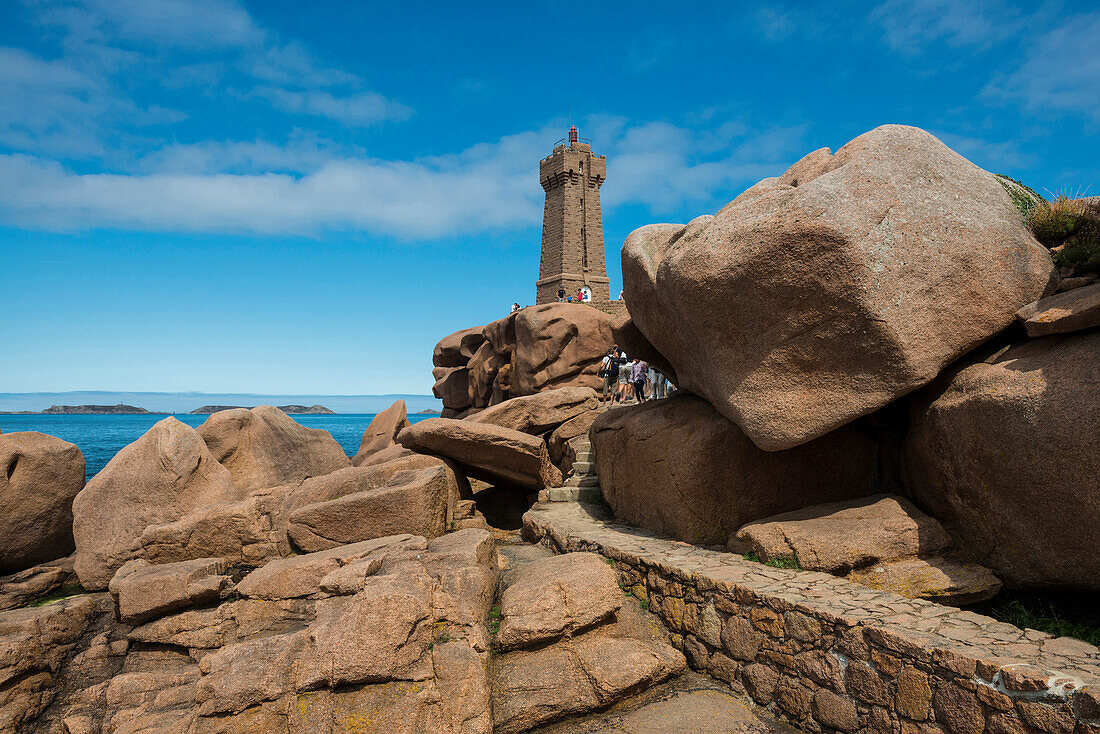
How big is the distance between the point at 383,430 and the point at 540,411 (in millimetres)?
11092

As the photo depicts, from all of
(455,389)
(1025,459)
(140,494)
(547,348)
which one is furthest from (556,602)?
(455,389)

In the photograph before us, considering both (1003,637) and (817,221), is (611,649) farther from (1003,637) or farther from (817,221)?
(817,221)

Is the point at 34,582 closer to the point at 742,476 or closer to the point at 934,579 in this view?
the point at 742,476

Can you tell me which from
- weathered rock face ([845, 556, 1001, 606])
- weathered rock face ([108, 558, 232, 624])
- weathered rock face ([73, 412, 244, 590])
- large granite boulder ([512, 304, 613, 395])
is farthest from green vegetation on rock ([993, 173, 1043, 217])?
large granite boulder ([512, 304, 613, 395])

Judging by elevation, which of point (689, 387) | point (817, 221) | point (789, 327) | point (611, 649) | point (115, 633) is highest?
point (817, 221)

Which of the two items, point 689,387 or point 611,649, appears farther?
point 689,387

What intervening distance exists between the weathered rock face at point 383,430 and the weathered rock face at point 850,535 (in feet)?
57.3

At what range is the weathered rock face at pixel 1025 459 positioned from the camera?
599 cm

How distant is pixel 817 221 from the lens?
23.0ft

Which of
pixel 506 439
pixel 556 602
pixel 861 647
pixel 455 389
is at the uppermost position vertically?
pixel 455 389

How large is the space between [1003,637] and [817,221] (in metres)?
4.24

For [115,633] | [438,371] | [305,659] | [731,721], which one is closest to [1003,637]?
[731,721]

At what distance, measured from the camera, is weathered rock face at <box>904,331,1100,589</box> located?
599 centimetres

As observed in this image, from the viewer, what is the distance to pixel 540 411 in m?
16.0
